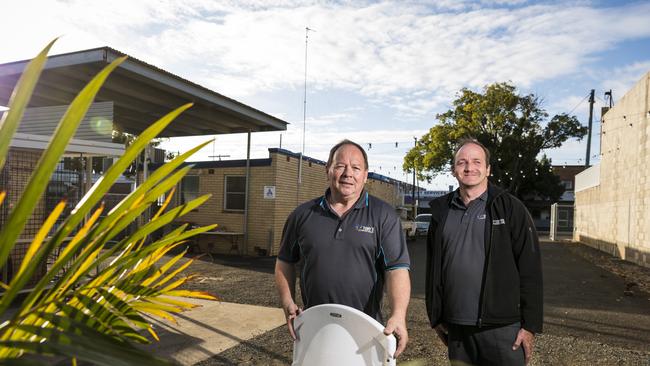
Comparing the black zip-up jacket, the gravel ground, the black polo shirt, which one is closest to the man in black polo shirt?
the black polo shirt

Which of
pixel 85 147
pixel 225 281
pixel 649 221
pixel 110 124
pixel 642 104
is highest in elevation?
pixel 642 104

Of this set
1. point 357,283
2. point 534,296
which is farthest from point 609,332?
point 357,283

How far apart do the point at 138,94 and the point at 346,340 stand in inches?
448

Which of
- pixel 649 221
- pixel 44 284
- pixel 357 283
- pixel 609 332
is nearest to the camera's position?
pixel 44 284

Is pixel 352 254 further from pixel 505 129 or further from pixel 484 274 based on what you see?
pixel 505 129

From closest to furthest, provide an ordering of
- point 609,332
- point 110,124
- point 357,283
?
1. point 357,283
2. point 609,332
3. point 110,124

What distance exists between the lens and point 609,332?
6992 mm

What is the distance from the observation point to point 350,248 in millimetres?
2721

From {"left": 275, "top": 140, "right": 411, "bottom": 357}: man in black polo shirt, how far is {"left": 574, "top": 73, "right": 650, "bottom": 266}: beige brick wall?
50.1 ft

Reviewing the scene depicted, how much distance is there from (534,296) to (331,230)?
129 centimetres

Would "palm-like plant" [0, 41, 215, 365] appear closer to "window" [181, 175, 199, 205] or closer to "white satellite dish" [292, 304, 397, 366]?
"white satellite dish" [292, 304, 397, 366]

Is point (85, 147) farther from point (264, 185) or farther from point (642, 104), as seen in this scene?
point (642, 104)

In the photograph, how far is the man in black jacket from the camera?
291cm

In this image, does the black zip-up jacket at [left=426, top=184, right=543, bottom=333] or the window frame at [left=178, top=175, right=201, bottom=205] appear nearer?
the black zip-up jacket at [left=426, top=184, right=543, bottom=333]
